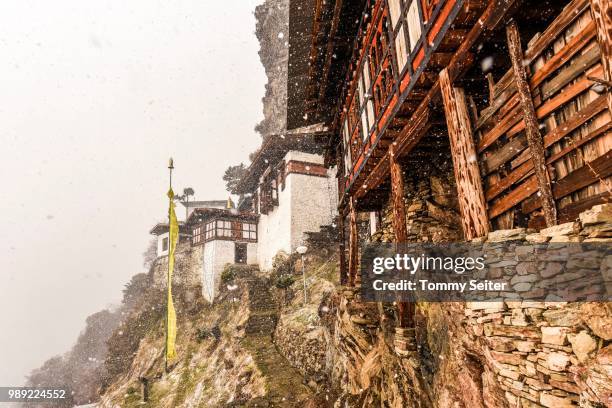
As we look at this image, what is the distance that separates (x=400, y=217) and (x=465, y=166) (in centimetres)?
305

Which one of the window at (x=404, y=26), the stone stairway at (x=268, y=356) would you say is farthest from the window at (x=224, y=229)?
the window at (x=404, y=26)

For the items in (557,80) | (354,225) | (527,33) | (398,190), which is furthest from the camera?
(354,225)

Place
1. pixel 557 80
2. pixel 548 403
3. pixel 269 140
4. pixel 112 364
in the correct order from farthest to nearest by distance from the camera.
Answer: pixel 112 364
pixel 269 140
pixel 557 80
pixel 548 403

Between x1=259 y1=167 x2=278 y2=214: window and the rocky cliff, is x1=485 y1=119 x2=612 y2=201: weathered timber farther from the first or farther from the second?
the rocky cliff

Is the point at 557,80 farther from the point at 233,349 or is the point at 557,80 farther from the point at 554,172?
the point at 233,349

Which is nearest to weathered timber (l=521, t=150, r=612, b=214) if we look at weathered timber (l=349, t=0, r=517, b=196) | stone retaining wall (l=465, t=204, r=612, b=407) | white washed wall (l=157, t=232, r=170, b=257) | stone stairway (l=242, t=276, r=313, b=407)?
stone retaining wall (l=465, t=204, r=612, b=407)

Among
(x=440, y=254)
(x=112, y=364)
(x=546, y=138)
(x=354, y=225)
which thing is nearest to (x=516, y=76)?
(x=546, y=138)

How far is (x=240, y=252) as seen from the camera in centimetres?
3428

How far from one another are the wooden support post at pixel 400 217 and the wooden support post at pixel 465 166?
2.75 meters

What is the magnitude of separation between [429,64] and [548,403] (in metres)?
5.10

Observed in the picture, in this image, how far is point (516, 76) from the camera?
14.1 ft

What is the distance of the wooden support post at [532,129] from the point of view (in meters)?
3.91

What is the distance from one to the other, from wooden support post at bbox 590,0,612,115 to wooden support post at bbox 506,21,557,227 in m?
1.11

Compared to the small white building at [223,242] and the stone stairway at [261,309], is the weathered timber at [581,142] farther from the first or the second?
the small white building at [223,242]
